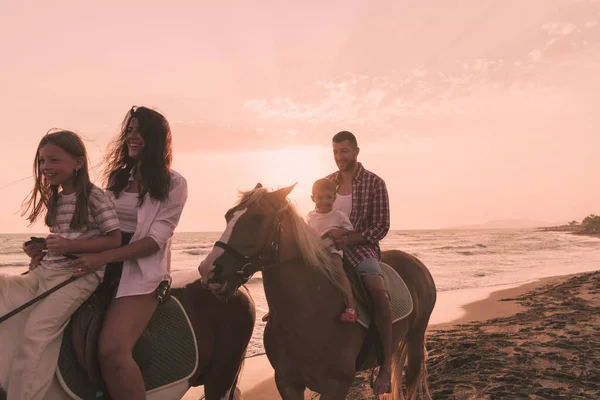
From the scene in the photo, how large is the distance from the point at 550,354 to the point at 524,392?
66.0 inches

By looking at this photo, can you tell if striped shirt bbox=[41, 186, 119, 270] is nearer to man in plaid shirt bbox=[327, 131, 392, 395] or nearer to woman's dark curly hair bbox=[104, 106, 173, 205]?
woman's dark curly hair bbox=[104, 106, 173, 205]

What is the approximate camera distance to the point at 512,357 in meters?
6.12

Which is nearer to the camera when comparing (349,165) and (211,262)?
(211,262)

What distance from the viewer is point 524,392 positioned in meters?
4.79

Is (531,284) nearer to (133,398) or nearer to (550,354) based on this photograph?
(550,354)

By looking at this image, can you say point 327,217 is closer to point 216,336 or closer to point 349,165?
point 349,165

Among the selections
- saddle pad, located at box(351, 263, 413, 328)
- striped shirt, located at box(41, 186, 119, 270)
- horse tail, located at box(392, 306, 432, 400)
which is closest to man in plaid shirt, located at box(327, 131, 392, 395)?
saddle pad, located at box(351, 263, 413, 328)

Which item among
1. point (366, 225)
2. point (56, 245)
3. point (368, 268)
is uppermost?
point (366, 225)

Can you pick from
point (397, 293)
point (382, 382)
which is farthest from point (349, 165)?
point (382, 382)

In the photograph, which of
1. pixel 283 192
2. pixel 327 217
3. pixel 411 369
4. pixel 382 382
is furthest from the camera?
pixel 411 369

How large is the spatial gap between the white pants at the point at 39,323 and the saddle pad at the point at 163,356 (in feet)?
0.41

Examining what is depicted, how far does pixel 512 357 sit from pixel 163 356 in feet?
17.1

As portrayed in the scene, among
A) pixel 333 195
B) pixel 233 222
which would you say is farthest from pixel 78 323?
pixel 333 195

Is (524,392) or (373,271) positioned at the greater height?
(373,271)
